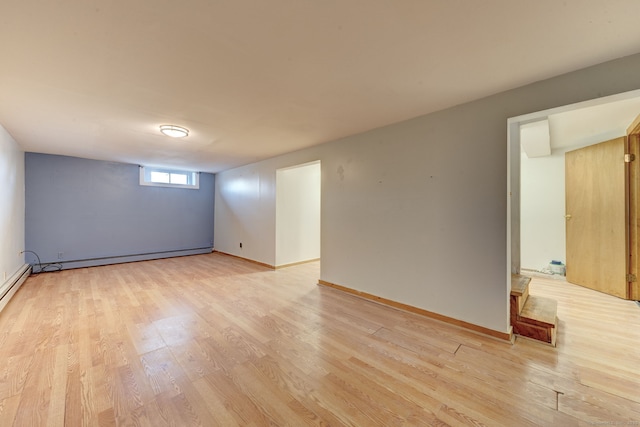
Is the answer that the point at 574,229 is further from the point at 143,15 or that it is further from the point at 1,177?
the point at 1,177

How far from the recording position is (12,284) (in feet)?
11.1

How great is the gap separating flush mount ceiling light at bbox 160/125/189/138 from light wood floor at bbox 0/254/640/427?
223 cm

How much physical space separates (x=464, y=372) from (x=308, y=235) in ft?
13.4

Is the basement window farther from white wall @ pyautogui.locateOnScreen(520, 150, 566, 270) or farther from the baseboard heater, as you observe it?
white wall @ pyautogui.locateOnScreen(520, 150, 566, 270)

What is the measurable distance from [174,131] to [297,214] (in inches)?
109

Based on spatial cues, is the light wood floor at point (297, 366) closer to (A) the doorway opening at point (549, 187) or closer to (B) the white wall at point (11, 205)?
(B) the white wall at point (11, 205)

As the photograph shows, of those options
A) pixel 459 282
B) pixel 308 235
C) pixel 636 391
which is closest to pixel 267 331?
pixel 459 282

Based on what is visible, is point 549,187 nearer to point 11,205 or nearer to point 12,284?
point 12,284

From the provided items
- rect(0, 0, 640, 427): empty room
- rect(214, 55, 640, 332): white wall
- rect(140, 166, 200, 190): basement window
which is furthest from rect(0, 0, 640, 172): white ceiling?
rect(140, 166, 200, 190): basement window

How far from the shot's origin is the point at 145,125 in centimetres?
309

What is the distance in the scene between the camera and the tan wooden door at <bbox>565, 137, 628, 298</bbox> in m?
3.28

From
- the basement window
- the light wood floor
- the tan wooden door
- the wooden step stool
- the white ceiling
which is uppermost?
the white ceiling

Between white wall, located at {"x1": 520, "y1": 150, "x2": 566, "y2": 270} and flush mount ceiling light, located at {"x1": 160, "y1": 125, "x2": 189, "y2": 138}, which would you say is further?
white wall, located at {"x1": 520, "y1": 150, "x2": 566, "y2": 270}

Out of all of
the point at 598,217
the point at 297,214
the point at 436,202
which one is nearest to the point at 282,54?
the point at 436,202
